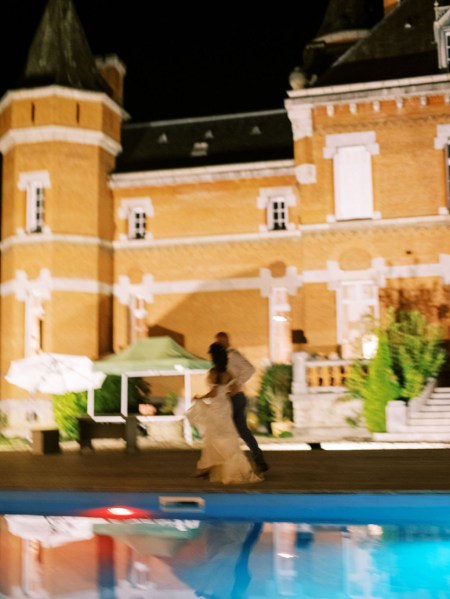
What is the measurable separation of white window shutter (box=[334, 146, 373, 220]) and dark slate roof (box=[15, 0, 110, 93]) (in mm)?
9068

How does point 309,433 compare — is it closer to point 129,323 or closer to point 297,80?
point 129,323

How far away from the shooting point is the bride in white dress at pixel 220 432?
10.1 metres

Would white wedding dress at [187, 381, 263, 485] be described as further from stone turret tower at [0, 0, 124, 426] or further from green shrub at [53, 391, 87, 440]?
stone turret tower at [0, 0, 124, 426]

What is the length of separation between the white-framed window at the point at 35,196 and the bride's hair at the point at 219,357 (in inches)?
658

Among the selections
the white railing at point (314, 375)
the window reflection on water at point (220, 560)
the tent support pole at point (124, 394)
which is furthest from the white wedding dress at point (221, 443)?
the tent support pole at point (124, 394)

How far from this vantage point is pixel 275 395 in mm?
22328

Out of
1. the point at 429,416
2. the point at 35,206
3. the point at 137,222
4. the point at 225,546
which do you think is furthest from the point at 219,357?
the point at 137,222

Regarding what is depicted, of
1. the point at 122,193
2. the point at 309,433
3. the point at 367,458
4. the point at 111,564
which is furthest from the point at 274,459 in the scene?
the point at 122,193

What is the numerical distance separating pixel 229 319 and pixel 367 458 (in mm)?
13859

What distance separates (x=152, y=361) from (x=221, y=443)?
10932 millimetres

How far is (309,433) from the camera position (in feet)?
67.1

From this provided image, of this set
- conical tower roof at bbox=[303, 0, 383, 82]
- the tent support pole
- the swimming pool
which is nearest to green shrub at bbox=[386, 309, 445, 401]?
the tent support pole

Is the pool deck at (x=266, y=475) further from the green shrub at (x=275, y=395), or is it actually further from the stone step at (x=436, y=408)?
the green shrub at (x=275, y=395)

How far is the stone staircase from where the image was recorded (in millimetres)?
17734
